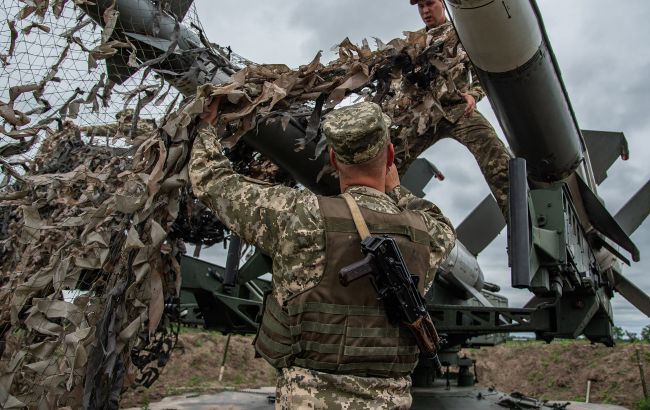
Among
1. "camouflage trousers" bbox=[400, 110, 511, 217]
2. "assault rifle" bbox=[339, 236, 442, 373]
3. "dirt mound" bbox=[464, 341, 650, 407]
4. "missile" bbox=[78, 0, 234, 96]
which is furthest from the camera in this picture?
"dirt mound" bbox=[464, 341, 650, 407]

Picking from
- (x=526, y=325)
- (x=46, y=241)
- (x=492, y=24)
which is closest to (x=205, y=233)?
(x=46, y=241)

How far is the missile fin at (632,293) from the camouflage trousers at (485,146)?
287cm

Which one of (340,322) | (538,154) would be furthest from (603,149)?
(340,322)

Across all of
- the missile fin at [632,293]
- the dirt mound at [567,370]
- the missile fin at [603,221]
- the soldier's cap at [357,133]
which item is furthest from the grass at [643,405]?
the soldier's cap at [357,133]

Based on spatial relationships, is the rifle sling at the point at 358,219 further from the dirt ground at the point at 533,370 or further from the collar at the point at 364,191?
the dirt ground at the point at 533,370

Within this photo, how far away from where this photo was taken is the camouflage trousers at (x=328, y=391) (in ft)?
6.30

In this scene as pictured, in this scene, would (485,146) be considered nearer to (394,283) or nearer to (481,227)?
(481,227)

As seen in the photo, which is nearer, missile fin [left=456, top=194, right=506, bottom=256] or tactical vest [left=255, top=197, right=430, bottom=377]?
tactical vest [left=255, top=197, right=430, bottom=377]

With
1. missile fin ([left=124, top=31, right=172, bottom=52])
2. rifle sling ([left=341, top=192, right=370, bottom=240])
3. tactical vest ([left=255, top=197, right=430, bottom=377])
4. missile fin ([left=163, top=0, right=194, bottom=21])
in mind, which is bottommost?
tactical vest ([left=255, top=197, right=430, bottom=377])

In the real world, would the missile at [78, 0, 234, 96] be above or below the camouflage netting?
above

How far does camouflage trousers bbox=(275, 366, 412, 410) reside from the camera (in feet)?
6.30

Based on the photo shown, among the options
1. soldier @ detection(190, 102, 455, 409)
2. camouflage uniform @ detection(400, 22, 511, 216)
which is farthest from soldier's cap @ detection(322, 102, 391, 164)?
camouflage uniform @ detection(400, 22, 511, 216)

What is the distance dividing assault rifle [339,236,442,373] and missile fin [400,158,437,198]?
15.5 ft

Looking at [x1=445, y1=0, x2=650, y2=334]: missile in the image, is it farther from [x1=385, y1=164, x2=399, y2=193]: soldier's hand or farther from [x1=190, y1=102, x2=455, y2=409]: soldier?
[x1=190, y1=102, x2=455, y2=409]: soldier
